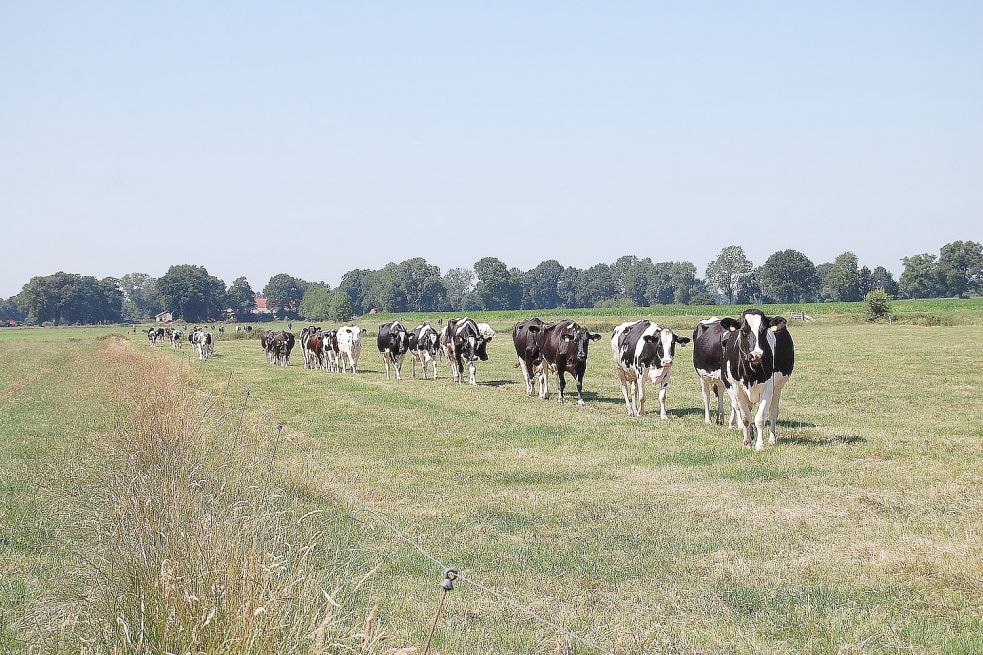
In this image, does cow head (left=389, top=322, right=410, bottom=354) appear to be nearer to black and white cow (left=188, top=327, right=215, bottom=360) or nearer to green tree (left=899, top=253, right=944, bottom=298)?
black and white cow (left=188, top=327, right=215, bottom=360)

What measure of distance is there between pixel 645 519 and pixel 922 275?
164m

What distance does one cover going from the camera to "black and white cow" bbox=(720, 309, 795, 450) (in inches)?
580

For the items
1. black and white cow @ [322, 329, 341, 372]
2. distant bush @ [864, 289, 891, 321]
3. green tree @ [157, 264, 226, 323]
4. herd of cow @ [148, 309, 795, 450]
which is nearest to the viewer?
herd of cow @ [148, 309, 795, 450]

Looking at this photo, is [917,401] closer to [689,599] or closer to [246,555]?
[689,599]

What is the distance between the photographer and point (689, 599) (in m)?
6.97

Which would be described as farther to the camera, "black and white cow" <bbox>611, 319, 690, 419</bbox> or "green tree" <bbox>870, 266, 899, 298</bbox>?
"green tree" <bbox>870, 266, 899, 298</bbox>

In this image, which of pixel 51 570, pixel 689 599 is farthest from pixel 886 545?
pixel 51 570

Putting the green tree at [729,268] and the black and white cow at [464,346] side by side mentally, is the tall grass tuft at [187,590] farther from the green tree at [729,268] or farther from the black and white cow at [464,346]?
the green tree at [729,268]

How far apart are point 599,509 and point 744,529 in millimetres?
1727

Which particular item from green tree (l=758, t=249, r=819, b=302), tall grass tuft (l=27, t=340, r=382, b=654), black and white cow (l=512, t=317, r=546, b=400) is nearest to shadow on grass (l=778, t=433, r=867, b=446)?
black and white cow (l=512, t=317, r=546, b=400)

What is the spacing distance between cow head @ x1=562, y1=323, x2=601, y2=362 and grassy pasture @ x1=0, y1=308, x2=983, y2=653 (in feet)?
6.19

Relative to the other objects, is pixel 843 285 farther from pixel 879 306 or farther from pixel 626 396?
pixel 626 396

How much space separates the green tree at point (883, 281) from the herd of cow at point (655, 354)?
141 m

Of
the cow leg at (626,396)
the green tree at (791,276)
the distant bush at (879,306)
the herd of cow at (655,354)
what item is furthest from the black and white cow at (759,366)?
the green tree at (791,276)
